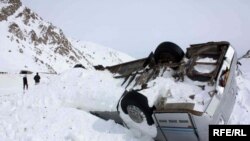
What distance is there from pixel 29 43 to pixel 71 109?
47942mm

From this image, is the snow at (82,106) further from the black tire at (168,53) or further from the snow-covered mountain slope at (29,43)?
the snow-covered mountain slope at (29,43)

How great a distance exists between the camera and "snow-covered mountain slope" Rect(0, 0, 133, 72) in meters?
44.4

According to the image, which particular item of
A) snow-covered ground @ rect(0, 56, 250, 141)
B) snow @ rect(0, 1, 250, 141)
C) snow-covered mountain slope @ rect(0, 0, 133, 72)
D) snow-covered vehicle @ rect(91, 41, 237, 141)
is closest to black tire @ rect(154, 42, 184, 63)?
snow-covered vehicle @ rect(91, 41, 237, 141)

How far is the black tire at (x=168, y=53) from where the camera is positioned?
29.1 ft

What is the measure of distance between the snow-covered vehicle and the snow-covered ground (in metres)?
0.37

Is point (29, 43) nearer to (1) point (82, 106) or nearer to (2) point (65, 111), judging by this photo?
(1) point (82, 106)

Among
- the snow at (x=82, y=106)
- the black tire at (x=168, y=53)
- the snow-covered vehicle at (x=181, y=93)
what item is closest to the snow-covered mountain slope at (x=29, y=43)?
the snow at (x=82, y=106)

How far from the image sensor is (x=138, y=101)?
24.1 ft

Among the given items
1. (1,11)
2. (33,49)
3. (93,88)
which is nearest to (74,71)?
(93,88)

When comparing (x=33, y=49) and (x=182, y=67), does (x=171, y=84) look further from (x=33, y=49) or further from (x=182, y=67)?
(x=33, y=49)

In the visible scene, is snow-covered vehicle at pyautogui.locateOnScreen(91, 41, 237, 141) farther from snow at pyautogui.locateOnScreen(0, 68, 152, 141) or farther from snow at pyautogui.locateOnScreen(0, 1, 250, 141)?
snow at pyautogui.locateOnScreen(0, 68, 152, 141)

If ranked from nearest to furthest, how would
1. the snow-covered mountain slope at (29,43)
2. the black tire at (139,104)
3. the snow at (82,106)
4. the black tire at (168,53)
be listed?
the black tire at (139,104), the snow at (82,106), the black tire at (168,53), the snow-covered mountain slope at (29,43)

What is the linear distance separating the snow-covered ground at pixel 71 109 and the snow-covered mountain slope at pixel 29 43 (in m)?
29.4

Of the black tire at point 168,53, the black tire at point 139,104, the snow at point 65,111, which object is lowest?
the snow at point 65,111
